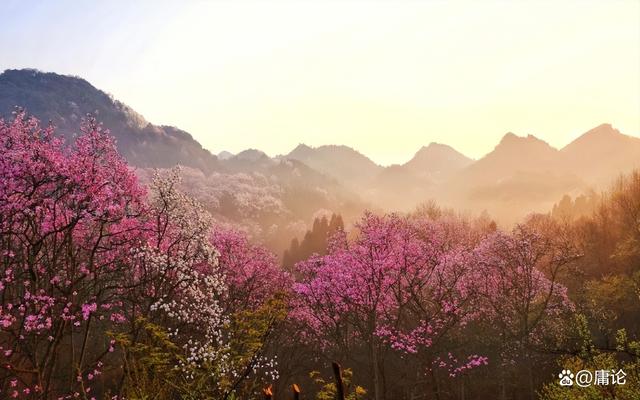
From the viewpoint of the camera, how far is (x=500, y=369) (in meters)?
35.0

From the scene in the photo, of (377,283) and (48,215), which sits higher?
(48,215)

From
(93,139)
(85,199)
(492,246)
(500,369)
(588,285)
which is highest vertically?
(93,139)

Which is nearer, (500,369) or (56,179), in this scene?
(56,179)

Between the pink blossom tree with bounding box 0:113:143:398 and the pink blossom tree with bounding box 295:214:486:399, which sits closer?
the pink blossom tree with bounding box 0:113:143:398

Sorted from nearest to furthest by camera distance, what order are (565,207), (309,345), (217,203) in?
1. (309,345)
2. (565,207)
3. (217,203)

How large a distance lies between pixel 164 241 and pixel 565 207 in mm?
92212

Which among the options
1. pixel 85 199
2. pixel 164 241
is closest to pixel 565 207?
pixel 164 241

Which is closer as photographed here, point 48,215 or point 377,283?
point 48,215

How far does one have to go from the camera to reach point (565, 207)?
98.7 metres

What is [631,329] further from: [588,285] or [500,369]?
[500,369]

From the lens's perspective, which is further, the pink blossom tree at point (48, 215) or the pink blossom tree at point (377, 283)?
the pink blossom tree at point (377, 283)

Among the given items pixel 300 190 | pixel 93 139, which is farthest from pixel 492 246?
pixel 300 190

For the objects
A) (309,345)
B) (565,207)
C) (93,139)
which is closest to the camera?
(93,139)

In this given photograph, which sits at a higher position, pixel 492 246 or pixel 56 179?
pixel 56 179
